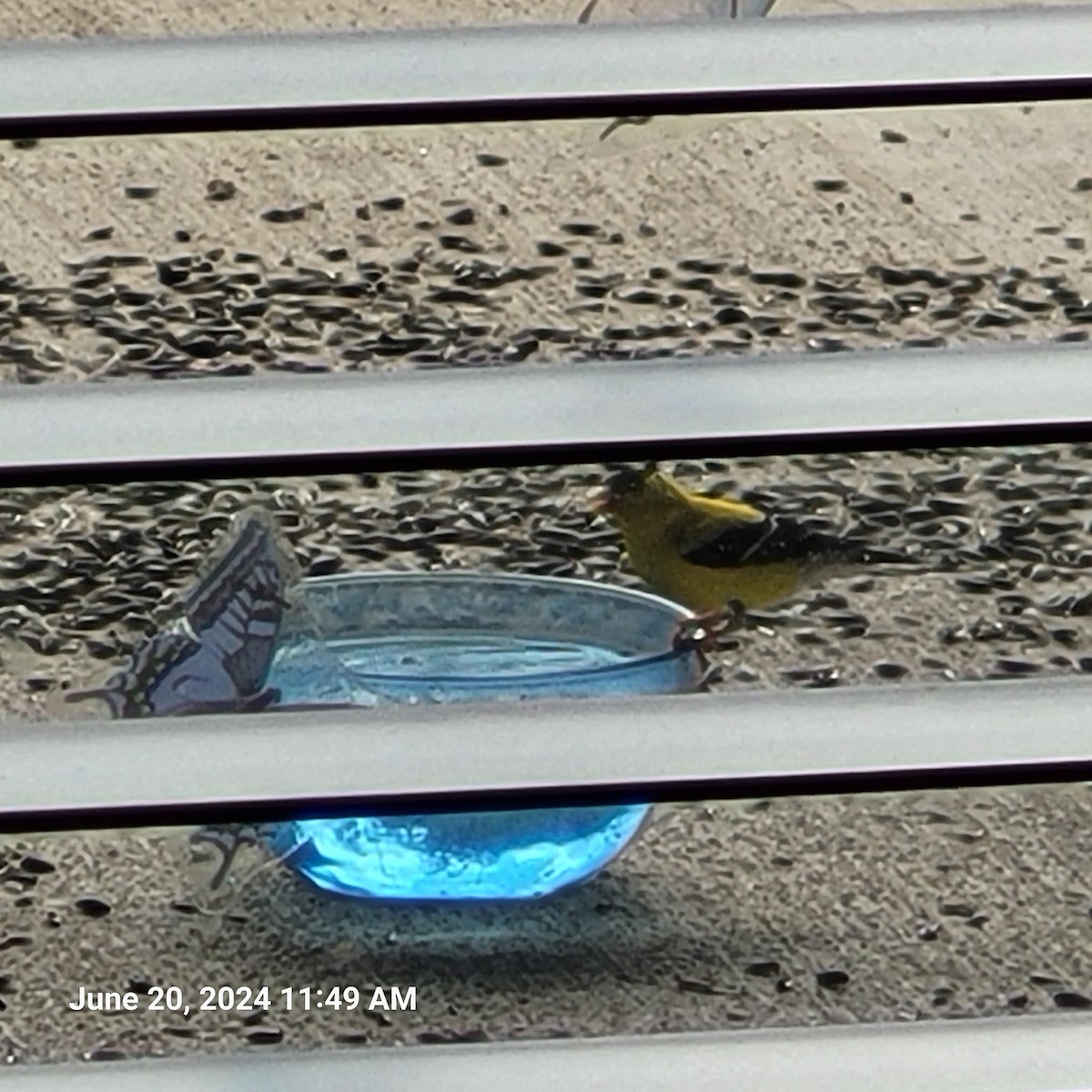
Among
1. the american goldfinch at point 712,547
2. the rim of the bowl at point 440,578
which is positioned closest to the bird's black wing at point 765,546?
the american goldfinch at point 712,547

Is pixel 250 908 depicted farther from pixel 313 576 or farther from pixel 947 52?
pixel 947 52

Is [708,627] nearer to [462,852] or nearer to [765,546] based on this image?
[765,546]

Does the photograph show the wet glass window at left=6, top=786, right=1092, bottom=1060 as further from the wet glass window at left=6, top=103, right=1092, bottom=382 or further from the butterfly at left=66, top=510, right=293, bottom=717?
the wet glass window at left=6, top=103, right=1092, bottom=382

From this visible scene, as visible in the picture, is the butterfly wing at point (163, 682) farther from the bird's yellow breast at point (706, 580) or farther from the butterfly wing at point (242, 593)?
the bird's yellow breast at point (706, 580)

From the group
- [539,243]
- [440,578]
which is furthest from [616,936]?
[539,243]

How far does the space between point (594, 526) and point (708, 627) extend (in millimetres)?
94

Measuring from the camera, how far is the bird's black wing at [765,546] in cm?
129

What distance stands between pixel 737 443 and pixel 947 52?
208 mm

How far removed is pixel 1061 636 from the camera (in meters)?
1.28

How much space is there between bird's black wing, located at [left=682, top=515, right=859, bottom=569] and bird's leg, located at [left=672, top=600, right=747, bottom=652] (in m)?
0.03

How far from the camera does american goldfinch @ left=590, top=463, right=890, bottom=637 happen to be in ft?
4.28

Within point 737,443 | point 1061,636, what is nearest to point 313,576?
point 737,443

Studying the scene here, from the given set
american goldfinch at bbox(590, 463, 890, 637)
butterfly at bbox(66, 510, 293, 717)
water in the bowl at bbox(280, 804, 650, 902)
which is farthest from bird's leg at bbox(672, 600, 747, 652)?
butterfly at bbox(66, 510, 293, 717)

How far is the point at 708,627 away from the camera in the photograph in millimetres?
1377
